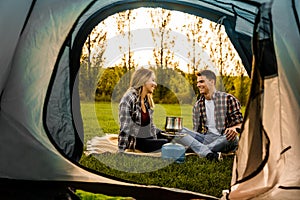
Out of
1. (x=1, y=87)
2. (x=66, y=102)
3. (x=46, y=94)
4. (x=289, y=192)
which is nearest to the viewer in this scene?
(x=289, y=192)

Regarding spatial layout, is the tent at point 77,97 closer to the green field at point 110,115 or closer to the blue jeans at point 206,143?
the blue jeans at point 206,143

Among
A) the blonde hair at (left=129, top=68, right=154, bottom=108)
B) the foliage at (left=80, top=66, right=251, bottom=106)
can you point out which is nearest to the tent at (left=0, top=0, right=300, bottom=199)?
the blonde hair at (left=129, top=68, right=154, bottom=108)

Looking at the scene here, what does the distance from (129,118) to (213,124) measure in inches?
29.4

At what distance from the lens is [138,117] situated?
4.90m

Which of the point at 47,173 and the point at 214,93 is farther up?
the point at 214,93

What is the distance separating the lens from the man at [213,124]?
15.9 ft

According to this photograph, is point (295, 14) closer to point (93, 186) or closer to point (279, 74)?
point (279, 74)

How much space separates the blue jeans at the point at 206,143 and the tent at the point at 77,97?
1431 mm

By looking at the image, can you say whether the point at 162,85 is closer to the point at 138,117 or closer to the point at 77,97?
the point at 138,117

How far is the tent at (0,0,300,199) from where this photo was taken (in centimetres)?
246

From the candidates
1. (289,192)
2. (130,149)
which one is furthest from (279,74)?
(130,149)

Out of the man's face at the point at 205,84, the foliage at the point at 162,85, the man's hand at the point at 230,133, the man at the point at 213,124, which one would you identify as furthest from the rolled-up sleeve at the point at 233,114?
the foliage at the point at 162,85

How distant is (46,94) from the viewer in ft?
9.60

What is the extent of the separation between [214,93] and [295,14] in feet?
8.45
